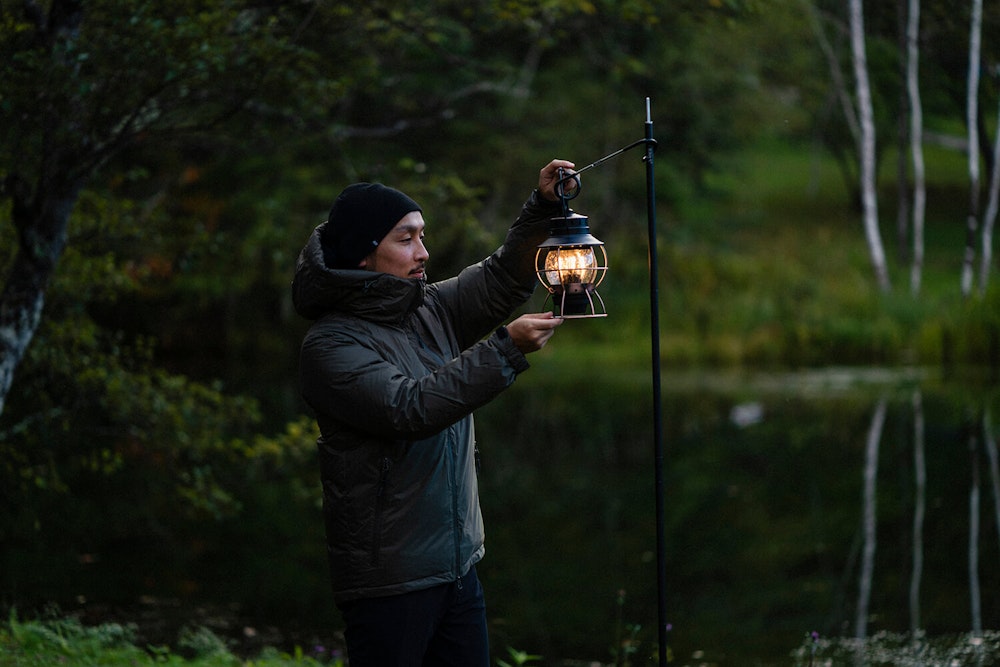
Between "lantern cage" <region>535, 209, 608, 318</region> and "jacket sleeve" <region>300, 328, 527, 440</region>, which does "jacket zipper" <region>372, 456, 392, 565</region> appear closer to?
"jacket sleeve" <region>300, 328, 527, 440</region>

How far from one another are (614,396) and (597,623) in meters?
10.4

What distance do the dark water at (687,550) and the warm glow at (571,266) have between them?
88.9 inches

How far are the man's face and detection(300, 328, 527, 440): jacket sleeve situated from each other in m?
0.23

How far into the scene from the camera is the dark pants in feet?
9.97

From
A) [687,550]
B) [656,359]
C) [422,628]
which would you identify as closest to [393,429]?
[422,628]

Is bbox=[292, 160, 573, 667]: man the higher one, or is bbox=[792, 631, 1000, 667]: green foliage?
bbox=[292, 160, 573, 667]: man

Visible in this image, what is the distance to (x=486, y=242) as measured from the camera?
285 inches

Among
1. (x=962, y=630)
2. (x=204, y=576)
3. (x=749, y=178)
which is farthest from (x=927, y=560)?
(x=749, y=178)

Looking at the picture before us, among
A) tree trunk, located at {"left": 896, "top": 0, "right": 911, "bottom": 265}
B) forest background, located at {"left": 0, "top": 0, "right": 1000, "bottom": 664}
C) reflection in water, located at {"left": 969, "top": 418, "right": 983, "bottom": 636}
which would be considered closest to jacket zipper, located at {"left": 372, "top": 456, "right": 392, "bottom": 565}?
forest background, located at {"left": 0, "top": 0, "right": 1000, "bottom": 664}

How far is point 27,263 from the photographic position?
588cm

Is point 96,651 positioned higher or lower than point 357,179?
lower

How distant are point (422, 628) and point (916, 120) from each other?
22030 millimetres

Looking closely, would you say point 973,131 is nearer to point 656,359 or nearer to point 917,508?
point 917,508

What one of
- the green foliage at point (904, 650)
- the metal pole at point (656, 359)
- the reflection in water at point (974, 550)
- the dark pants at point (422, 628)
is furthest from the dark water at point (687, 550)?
the dark pants at point (422, 628)
